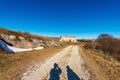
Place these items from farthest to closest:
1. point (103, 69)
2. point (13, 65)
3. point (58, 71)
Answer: point (13, 65) < point (103, 69) < point (58, 71)

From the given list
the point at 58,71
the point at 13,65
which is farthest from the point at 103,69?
the point at 13,65

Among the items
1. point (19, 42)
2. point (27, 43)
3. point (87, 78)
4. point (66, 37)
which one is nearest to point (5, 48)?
point (19, 42)

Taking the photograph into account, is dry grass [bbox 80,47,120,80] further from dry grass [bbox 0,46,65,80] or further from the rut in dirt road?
dry grass [bbox 0,46,65,80]

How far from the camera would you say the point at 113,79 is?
9.20 metres

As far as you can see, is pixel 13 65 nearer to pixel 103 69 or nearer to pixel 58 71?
pixel 58 71

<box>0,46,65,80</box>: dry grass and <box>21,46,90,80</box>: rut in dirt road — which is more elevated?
<box>21,46,90,80</box>: rut in dirt road

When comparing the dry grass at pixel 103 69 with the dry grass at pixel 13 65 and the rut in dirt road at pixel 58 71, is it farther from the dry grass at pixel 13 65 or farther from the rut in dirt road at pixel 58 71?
the dry grass at pixel 13 65

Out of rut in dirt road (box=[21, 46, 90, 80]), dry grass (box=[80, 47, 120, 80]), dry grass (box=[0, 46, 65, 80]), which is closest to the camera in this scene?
rut in dirt road (box=[21, 46, 90, 80])

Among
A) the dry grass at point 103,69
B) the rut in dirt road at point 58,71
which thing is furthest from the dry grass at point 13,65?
the dry grass at point 103,69

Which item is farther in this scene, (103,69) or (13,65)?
(13,65)

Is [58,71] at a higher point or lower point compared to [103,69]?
higher

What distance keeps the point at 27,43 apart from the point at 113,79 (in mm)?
24866

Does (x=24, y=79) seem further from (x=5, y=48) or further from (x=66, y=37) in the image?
(x=66, y=37)

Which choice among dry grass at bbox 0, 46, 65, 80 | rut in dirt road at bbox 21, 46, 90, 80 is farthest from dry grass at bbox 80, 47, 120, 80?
dry grass at bbox 0, 46, 65, 80
